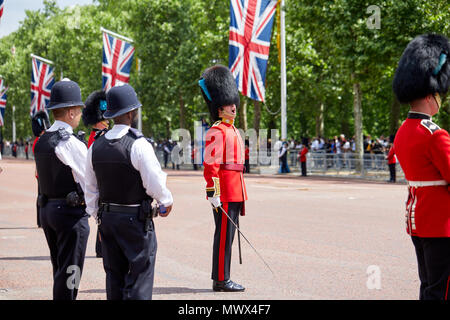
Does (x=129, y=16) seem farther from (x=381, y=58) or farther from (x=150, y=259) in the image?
(x=150, y=259)

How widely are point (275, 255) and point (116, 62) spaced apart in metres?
24.3

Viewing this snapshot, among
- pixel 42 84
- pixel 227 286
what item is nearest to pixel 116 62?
pixel 42 84

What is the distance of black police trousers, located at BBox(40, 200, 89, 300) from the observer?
5258 millimetres

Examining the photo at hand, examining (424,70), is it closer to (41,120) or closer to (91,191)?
(91,191)

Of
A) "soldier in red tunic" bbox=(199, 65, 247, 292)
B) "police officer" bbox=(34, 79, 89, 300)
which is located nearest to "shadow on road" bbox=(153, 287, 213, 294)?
"soldier in red tunic" bbox=(199, 65, 247, 292)

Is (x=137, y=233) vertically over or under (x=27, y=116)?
under

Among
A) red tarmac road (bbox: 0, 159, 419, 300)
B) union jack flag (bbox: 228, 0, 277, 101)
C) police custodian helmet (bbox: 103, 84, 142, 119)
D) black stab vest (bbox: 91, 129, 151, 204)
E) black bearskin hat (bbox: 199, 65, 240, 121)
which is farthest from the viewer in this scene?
union jack flag (bbox: 228, 0, 277, 101)

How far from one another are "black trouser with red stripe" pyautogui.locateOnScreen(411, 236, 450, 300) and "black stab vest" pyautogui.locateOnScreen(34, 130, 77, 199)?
2803mm

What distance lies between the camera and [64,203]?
17.4 feet

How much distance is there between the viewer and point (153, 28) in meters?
44.3

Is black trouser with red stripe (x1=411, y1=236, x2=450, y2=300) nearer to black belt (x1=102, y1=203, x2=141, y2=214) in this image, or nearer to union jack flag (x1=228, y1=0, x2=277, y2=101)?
black belt (x1=102, y1=203, x2=141, y2=214)

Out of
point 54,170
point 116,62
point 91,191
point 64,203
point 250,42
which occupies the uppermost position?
point 116,62

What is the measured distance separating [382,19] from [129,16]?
24.8m

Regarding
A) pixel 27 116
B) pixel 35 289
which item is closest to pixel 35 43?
pixel 27 116
